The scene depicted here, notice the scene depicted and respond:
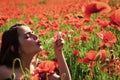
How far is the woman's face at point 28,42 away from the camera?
3.20 metres

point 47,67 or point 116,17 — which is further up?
point 116,17

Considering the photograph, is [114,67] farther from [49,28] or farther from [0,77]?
[49,28]

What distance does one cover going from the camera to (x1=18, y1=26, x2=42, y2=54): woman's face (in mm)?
3204

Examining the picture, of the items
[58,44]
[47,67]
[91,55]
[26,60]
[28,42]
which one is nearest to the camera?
[47,67]

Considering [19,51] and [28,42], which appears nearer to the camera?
[28,42]

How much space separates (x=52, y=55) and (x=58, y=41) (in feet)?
4.16

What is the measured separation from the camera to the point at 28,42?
332 centimetres

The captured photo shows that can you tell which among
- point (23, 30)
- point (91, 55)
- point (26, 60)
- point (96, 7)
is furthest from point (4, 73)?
point (96, 7)

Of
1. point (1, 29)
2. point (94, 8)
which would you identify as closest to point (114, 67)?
point (94, 8)

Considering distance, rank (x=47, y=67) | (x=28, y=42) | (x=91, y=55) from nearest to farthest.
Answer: (x=47, y=67)
(x=91, y=55)
(x=28, y=42)

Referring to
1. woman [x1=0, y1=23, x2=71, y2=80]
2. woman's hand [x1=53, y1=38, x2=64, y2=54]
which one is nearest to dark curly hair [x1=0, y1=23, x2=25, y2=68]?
woman [x1=0, y1=23, x2=71, y2=80]

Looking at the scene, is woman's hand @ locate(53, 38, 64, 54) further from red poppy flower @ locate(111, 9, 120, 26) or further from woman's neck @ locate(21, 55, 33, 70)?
red poppy flower @ locate(111, 9, 120, 26)

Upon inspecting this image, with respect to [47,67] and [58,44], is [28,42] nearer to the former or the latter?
[58,44]

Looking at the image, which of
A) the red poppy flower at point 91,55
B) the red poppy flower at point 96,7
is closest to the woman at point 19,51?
the red poppy flower at point 91,55
